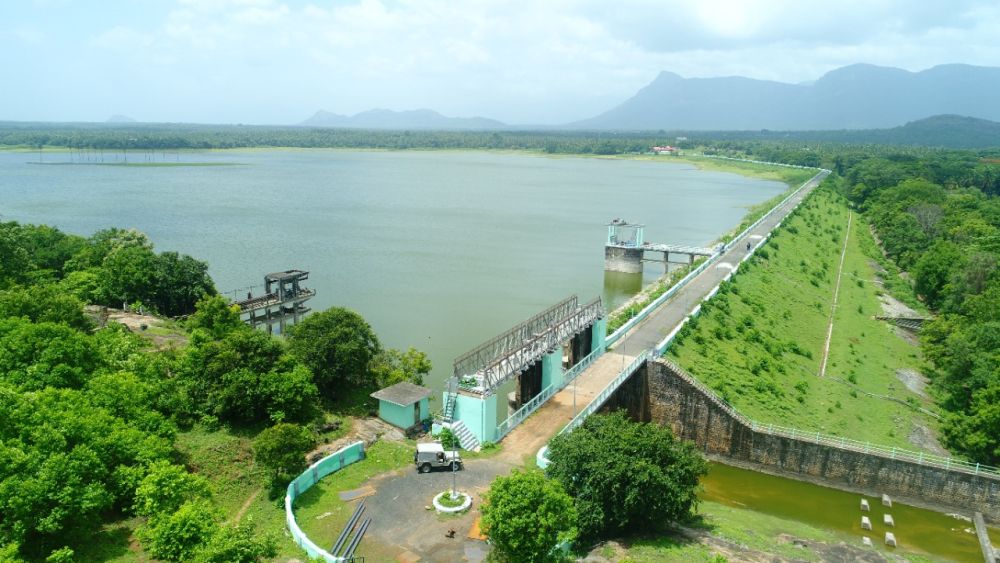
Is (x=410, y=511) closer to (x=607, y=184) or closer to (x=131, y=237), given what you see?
(x=131, y=237)

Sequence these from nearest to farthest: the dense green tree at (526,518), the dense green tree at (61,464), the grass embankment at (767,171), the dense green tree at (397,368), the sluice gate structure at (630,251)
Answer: the dense green tree at (526,518) → the dense green tree at (61,464) → the dense green tree at (397,368) → the sluice gate structure at (630,251) → the grass embankment at (767,171)

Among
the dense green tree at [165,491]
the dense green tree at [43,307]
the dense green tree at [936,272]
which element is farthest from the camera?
the dense green tree at [936,272]

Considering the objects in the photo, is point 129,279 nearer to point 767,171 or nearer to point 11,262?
point 11,262

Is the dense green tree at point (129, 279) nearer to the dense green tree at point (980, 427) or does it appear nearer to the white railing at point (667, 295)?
the white railing at point (667, 295)

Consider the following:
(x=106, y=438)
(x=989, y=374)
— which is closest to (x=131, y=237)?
(x=106, y=438)

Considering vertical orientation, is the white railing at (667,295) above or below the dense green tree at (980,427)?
above

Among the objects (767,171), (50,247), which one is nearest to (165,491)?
(50,247)

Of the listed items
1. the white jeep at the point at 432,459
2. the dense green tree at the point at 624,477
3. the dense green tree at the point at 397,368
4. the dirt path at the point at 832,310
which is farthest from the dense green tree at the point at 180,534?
the dirt path at the point at 832,310
